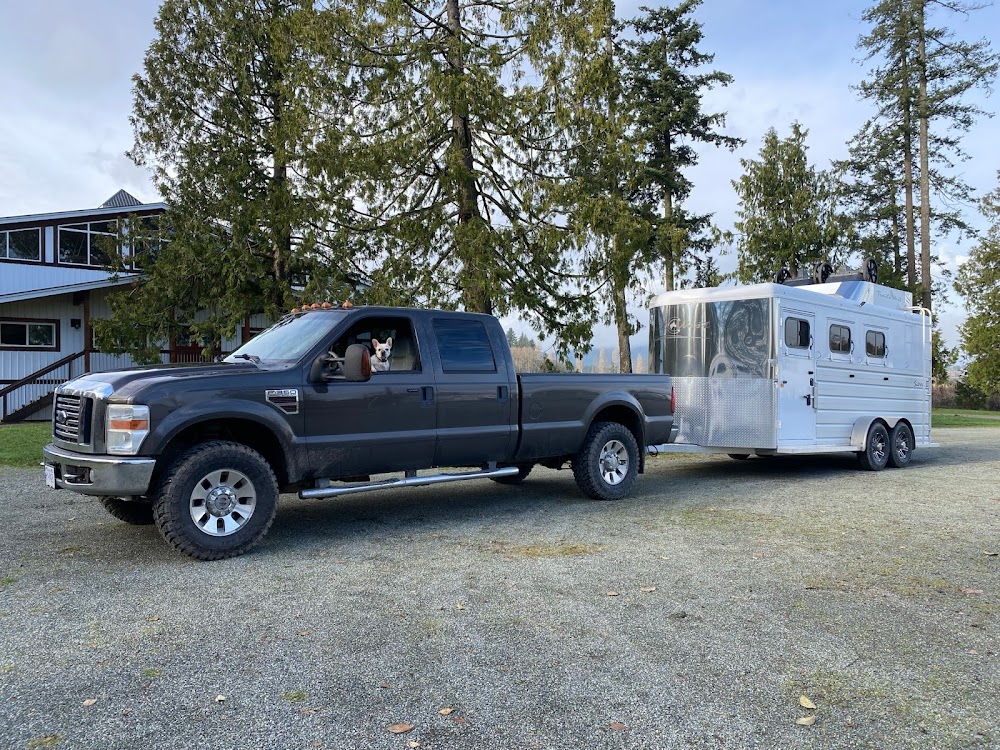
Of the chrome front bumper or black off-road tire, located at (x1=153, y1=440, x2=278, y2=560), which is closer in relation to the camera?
the chrome front bumper

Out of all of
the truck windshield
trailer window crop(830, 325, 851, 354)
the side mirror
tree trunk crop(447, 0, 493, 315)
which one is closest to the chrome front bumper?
the truck windshield

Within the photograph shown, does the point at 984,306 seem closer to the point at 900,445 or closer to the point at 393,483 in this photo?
the point at 900,445

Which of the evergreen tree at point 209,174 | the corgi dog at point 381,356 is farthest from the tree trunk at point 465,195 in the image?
the corgi dog at point 381,356

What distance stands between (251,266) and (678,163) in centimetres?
1782

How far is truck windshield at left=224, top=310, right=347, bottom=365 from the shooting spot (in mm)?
6926

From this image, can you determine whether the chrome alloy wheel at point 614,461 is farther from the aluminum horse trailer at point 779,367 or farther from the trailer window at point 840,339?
the trailer window at point 840,339

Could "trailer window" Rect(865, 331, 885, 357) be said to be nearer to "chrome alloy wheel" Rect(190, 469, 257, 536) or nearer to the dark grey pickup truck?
the dark grey pickup truck

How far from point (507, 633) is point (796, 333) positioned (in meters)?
8.11

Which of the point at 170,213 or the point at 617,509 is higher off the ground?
the point at 170,213

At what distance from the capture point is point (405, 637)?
14.3ft

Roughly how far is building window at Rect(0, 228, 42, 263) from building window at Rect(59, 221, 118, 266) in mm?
628

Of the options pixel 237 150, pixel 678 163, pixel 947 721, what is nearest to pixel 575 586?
pixel 947 721

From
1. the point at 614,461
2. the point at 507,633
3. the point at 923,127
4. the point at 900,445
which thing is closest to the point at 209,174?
the point at 614,461

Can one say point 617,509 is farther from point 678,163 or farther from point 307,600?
point 678,163
